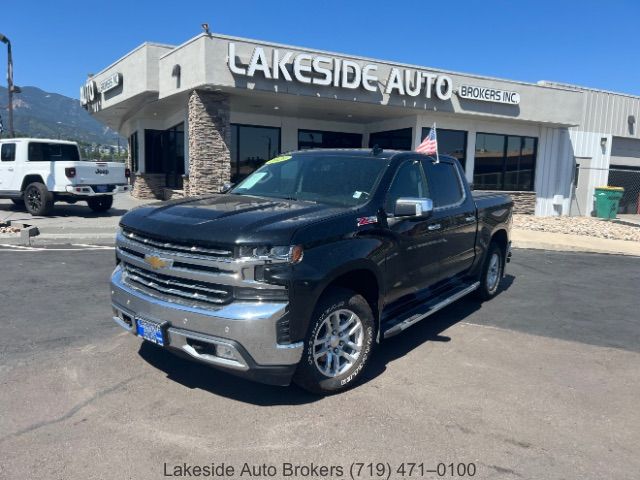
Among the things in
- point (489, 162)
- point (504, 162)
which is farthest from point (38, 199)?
point (504, 162)

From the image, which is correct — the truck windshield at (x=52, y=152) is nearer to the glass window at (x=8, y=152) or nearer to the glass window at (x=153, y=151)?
the glass window at (x=8, y=152)

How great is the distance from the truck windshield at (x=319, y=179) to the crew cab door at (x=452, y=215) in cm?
90

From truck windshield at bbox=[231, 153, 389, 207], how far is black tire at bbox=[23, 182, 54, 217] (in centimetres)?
1117

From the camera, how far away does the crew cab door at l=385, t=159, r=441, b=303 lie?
445 centimetres

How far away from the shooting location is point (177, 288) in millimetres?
3680

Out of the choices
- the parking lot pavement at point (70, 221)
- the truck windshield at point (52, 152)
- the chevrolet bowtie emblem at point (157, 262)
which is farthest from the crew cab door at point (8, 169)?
the chevrolet bowtie emblem at point (157, 262)

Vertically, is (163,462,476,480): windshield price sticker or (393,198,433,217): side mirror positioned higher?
(393,198,433,217): side mirror

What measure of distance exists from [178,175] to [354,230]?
62.0ft

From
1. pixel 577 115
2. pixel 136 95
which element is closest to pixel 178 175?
pixel 136 95

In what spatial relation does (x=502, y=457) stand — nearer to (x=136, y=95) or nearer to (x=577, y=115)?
(x=136, y=95)

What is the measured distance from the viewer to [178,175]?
2158 centimetres

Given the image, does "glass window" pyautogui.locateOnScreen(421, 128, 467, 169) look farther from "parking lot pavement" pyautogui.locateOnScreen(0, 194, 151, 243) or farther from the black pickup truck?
the black pickup truck

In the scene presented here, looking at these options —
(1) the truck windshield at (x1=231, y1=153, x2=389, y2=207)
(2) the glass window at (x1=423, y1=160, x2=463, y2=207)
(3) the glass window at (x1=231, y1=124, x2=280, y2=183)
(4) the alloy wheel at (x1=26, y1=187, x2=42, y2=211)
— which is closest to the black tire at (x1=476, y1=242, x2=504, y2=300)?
(2) the glass window at (x1=423, y1=160, x2=463, y2=207)

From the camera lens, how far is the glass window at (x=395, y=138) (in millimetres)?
18812
